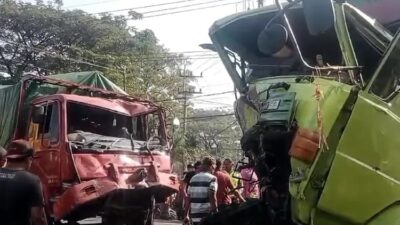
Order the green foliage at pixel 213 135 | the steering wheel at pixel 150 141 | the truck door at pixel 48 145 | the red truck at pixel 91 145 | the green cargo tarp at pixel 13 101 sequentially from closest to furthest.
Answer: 1. the red truck at pixel 91 145
2. the truck door at pixel 48 145
3. the green cargo tarp at pixel 13 101
4. the steering wheel at pixel 150 141
5. the green foliage at pixel 213 135

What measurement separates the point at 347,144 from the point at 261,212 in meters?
1.31

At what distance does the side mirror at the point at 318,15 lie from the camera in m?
4.03

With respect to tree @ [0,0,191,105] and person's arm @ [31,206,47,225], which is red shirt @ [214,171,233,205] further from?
tree @ [0,0,191,105]

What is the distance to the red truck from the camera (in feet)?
25.5

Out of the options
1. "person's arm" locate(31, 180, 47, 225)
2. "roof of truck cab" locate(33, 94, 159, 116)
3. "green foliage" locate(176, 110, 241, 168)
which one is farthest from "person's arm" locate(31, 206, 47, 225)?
"green foliage" locate(176, 110, 241, 168)

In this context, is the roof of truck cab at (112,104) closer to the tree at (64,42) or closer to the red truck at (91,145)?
the red truck at (91,145)

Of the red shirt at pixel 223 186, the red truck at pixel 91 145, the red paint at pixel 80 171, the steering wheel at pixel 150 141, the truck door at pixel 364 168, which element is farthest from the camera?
the steering wheel at pixel 150 141

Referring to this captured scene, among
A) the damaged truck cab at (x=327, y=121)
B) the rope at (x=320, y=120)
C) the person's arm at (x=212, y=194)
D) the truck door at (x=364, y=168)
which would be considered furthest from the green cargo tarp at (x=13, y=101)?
the truck door at (x=364, y=168)

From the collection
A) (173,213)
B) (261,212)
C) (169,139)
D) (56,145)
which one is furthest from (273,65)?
(173,213)

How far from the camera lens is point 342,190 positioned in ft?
12.5

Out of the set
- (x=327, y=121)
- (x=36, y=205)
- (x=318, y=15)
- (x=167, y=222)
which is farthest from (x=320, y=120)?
(x=167, y=222)

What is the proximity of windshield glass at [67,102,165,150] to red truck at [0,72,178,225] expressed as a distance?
0.02 meters

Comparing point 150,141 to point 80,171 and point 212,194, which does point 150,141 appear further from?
point 212,194

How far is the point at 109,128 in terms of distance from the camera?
9.23 m
